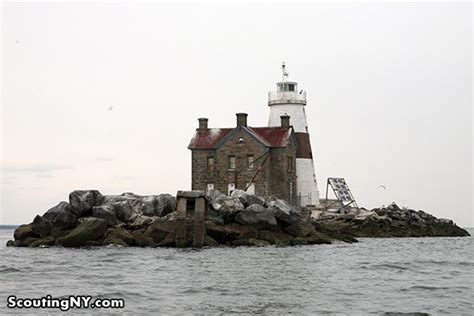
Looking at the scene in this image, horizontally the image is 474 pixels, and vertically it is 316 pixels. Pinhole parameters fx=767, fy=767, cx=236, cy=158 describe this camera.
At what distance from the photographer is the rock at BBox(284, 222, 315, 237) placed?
29.4 m

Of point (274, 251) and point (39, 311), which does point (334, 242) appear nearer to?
point (274, 251)

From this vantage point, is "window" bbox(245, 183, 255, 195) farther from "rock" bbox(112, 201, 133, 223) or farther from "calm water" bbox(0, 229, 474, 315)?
"calm water" bbox(0, 229, 474, 315)

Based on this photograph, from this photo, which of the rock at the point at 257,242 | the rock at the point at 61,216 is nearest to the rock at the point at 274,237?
the rock at the point at 257,242

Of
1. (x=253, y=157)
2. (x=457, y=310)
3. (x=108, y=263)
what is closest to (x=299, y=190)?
(x=253, y=157)

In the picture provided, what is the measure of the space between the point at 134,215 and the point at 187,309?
51.5 feet

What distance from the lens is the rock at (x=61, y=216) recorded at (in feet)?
91.6

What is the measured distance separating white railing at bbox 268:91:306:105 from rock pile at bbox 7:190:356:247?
14594mm

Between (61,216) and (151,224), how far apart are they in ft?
10.8

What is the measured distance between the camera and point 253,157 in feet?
133

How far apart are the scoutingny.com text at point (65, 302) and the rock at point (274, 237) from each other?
1381cm

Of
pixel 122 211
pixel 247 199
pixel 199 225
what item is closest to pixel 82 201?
pixel 122 211

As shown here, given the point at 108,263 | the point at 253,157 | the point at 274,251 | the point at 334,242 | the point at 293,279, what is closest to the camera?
the point at 293,279

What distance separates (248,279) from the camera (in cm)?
1786

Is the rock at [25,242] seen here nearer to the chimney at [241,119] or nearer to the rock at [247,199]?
the rock at [247,199]
